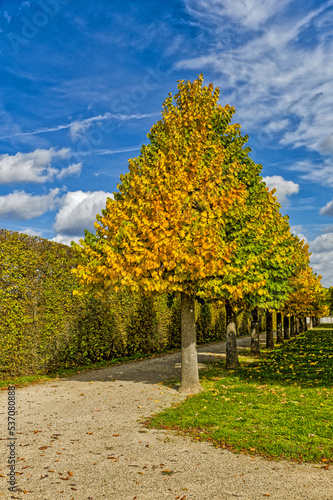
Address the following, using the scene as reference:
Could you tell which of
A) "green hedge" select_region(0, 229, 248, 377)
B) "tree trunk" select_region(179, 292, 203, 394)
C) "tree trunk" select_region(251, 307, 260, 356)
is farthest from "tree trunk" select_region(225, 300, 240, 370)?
"tree trunk" select_region(179, 292, 203, 394)

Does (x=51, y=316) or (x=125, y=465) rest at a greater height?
(x=51, y=316)

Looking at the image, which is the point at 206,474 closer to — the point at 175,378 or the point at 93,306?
the point at 175,378

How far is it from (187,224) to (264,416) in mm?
4201

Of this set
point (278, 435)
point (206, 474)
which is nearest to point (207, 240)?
point (278, 435)

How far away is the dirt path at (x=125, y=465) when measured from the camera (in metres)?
4.39

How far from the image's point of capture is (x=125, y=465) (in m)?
5.12

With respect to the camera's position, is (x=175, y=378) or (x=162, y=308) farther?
(x=162, y=308)

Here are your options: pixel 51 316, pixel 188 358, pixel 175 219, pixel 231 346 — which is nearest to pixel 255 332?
pixel 231 346

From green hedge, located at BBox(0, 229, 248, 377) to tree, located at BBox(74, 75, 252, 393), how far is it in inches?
88.4

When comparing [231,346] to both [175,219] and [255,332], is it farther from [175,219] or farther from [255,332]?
[175,219]

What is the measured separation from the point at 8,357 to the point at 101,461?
6.87 meters

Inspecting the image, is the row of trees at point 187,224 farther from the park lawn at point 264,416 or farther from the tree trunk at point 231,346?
the tree trunk at point 231,346

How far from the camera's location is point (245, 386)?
32.7 feet

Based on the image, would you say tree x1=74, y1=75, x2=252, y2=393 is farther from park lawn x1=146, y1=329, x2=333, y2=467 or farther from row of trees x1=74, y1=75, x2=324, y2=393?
park lawn x1=146, y1=329, x2=333, y2=467
